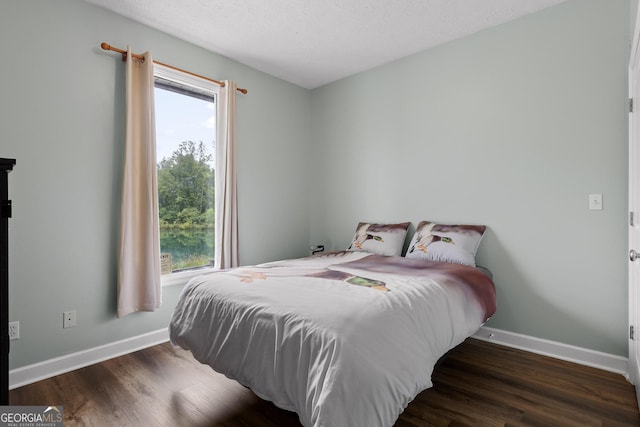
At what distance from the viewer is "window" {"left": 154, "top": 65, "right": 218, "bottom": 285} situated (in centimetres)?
286

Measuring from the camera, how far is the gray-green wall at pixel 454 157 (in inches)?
84.3

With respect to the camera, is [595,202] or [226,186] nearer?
[595,202]

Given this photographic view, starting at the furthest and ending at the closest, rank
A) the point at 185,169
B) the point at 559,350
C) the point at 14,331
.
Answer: the point at 185,169, the point at 559,350, the point at 14,331

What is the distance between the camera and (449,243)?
2656mm

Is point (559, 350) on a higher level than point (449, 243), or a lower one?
lower

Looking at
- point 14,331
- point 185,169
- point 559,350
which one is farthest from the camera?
point 185,169

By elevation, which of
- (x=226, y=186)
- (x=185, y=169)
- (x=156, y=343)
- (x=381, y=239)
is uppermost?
(x=185, y=169)

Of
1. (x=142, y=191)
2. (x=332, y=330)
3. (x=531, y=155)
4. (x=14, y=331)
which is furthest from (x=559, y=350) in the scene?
(x=14, y=331)

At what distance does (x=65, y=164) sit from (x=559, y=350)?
374 centimetres

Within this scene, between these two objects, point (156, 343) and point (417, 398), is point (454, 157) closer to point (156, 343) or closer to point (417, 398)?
point (417, 398)

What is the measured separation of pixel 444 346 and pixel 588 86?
6.79ft

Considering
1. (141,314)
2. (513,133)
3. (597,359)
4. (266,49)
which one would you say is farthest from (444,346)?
(266,49)

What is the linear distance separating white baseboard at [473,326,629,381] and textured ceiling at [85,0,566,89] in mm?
2492

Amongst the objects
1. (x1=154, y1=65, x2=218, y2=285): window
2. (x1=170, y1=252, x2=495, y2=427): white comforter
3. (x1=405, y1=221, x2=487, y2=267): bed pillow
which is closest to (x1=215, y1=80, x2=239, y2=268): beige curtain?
(x1=154, y1=65, x2=218, y2=285): window
